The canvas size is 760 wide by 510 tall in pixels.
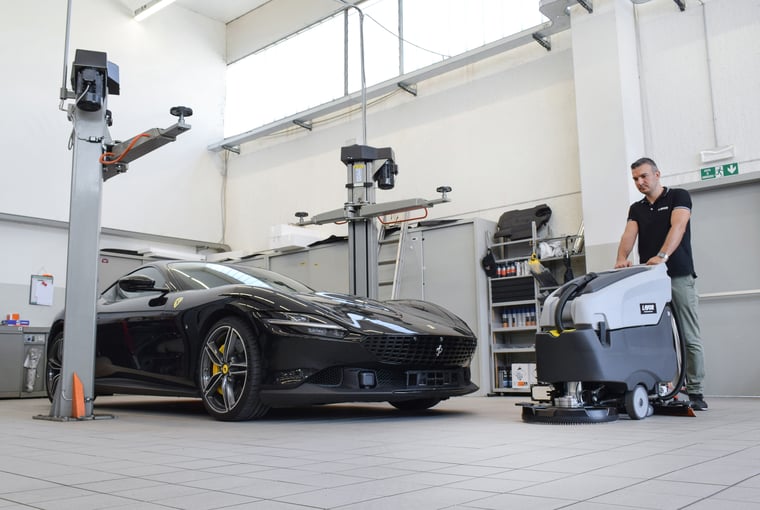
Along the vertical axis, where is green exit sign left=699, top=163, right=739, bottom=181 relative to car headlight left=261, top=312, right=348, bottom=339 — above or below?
above

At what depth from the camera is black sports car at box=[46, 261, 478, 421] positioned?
3.79 metres

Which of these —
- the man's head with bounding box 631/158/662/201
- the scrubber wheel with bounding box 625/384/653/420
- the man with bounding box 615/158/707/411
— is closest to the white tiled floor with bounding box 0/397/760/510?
the scrubber wheel with bounding box 625/384/653/420

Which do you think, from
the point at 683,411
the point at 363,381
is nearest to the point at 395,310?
the point at 363,381

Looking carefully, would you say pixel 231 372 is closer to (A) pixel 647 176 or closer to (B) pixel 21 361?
(A) pixel 647 176

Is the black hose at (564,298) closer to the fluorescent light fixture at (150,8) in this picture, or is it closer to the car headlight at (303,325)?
the car headlight at (303,325)

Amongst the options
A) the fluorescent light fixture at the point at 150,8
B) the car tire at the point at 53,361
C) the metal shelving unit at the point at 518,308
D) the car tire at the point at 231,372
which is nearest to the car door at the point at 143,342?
the car tire at the point at 231,372

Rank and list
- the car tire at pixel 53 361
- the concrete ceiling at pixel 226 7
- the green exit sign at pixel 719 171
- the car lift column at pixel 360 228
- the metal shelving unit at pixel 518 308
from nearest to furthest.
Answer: the car tire at pixel 53 361 < the car lift column at pixel 360 228 < the green exit sign at pixel 719 171 < the metal shelving unit at pixel 518 308 < the concrete ceiling at pixel 226 7

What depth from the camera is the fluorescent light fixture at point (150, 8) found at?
11.2m

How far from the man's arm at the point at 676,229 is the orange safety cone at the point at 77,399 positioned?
146 inches

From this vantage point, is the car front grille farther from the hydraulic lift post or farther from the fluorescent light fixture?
the fluorescent light fixture

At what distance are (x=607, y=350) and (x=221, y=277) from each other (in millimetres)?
2591

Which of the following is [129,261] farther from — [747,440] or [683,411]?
[747,440]

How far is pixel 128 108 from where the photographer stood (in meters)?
11.3

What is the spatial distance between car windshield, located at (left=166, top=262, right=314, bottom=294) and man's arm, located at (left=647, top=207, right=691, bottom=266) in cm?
233
